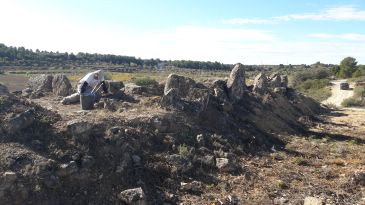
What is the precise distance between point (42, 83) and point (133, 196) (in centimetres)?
1423

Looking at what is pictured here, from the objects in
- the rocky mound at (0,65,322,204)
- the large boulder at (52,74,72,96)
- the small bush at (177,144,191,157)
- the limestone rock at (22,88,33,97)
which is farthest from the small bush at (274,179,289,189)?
the limestone rock at (22,88,33,97)

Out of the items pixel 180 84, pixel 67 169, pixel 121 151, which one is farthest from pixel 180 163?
pixel 180 84

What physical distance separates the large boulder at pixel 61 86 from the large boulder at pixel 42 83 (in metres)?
0.58

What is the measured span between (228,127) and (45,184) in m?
9.18

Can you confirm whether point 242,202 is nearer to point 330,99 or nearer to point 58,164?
point 58,164

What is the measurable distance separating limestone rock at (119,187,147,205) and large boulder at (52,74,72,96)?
467 inches

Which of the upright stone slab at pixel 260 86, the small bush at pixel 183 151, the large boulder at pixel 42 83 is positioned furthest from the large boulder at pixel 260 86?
the small bush at pixel 183 151

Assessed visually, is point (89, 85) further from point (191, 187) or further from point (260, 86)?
point (260, 86)

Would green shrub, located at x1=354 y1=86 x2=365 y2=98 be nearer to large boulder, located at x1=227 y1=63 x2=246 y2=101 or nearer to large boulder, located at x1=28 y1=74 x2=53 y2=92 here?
large boulder, located at x1=227 y1=63 x2=246 y2=101

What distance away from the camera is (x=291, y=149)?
18.0 meters

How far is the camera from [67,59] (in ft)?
291

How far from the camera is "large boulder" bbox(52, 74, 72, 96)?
22.1 m

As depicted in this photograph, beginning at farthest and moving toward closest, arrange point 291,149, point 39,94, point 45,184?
point 39,94
point 291,149
point 45,184

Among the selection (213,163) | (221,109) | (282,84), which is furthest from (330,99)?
(213,163)
